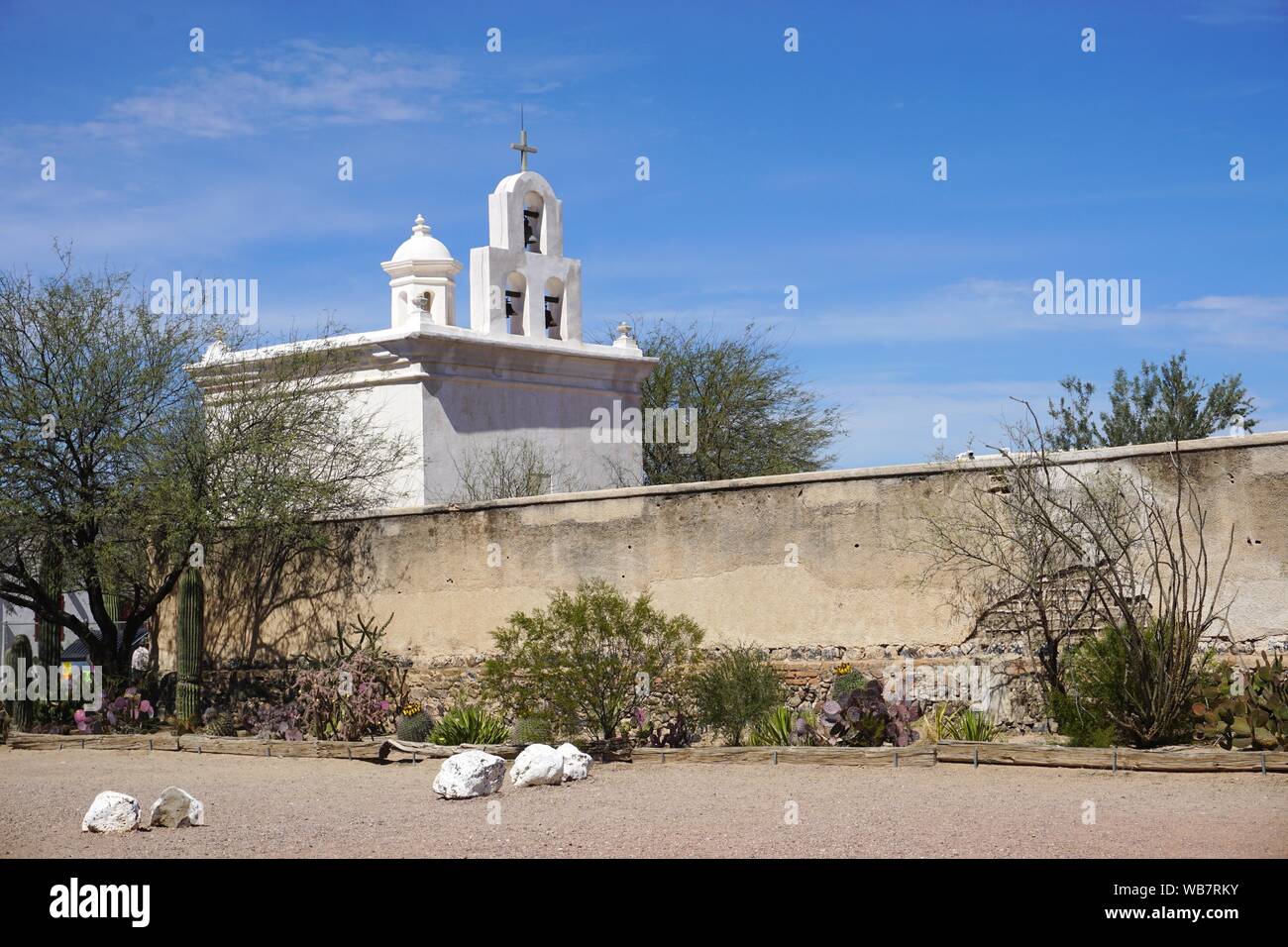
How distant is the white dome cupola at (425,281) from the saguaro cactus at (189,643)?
5.92 meters

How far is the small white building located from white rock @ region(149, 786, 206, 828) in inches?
400

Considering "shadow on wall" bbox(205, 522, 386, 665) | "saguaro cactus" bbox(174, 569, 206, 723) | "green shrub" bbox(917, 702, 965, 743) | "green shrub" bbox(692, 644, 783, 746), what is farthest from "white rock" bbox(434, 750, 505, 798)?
"saguaro cactus" bbox(174, 569, 206, 723)

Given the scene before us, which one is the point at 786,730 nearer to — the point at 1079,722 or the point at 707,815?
the point at 1079,722

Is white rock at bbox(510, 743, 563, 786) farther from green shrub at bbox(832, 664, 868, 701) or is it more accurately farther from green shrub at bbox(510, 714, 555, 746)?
green shrub at bbox(832, 664, 868, 701)

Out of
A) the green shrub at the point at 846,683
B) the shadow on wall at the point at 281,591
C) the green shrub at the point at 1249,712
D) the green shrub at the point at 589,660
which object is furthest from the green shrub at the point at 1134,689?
the shadow on wall at the point at 281,591

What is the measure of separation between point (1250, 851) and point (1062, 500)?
18.6ft

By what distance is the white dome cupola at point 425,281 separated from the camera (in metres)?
22.4

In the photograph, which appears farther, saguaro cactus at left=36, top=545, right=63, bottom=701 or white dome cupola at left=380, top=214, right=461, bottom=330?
white dome cupola at left=380, top=214, right=461, bottom=330

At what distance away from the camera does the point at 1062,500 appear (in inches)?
516

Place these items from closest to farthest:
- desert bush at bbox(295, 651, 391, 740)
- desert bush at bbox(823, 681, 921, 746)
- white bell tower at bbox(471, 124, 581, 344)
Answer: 1. desert bush at bbox(823, 681, 921, 746)
2. desert bush at bbox(295, 651, 391, 740)
3. white bell tower at bbox(471, 124, 581, 344)

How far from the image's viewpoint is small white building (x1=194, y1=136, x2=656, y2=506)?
67.6 feet

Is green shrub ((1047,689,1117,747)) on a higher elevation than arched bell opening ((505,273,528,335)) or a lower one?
lower
